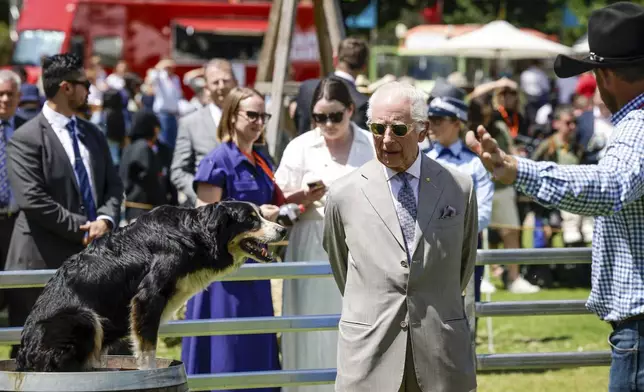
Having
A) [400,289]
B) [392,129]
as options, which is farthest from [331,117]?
[400,289]

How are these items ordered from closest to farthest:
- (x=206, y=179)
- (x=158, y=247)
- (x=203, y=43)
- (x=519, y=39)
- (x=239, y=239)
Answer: (x=158, y=247)
(x=239, y=239)
(x=206, y=179)
(x=519, y=39)
(x=203, y=43)

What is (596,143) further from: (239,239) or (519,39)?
(239,239)

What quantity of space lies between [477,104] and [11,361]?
6789 mm

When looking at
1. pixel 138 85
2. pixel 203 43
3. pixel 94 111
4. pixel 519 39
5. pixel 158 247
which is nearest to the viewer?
pixel 158 247

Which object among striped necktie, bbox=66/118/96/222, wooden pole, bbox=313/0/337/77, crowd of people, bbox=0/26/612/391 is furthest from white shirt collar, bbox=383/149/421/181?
wooden pole, bbox=313/0/337/77

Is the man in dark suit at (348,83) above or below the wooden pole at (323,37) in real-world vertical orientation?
below

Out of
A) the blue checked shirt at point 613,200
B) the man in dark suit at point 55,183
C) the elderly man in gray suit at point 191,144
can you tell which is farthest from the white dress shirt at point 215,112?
the blue checked shirt at point 613,200

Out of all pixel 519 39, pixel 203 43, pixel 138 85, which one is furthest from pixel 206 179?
pixel 203 43

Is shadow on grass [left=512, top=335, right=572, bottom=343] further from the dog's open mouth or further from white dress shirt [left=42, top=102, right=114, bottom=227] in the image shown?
the dog's open mouth

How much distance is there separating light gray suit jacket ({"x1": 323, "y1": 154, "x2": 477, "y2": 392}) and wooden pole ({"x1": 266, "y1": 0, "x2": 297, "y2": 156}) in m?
5.12

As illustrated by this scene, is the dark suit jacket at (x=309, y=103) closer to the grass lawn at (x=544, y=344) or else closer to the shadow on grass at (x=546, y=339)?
the grass lawn at (x=544, y=344)

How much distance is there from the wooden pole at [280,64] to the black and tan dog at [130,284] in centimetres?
457

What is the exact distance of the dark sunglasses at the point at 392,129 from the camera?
4.80 m

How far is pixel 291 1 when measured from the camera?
10578 mm
